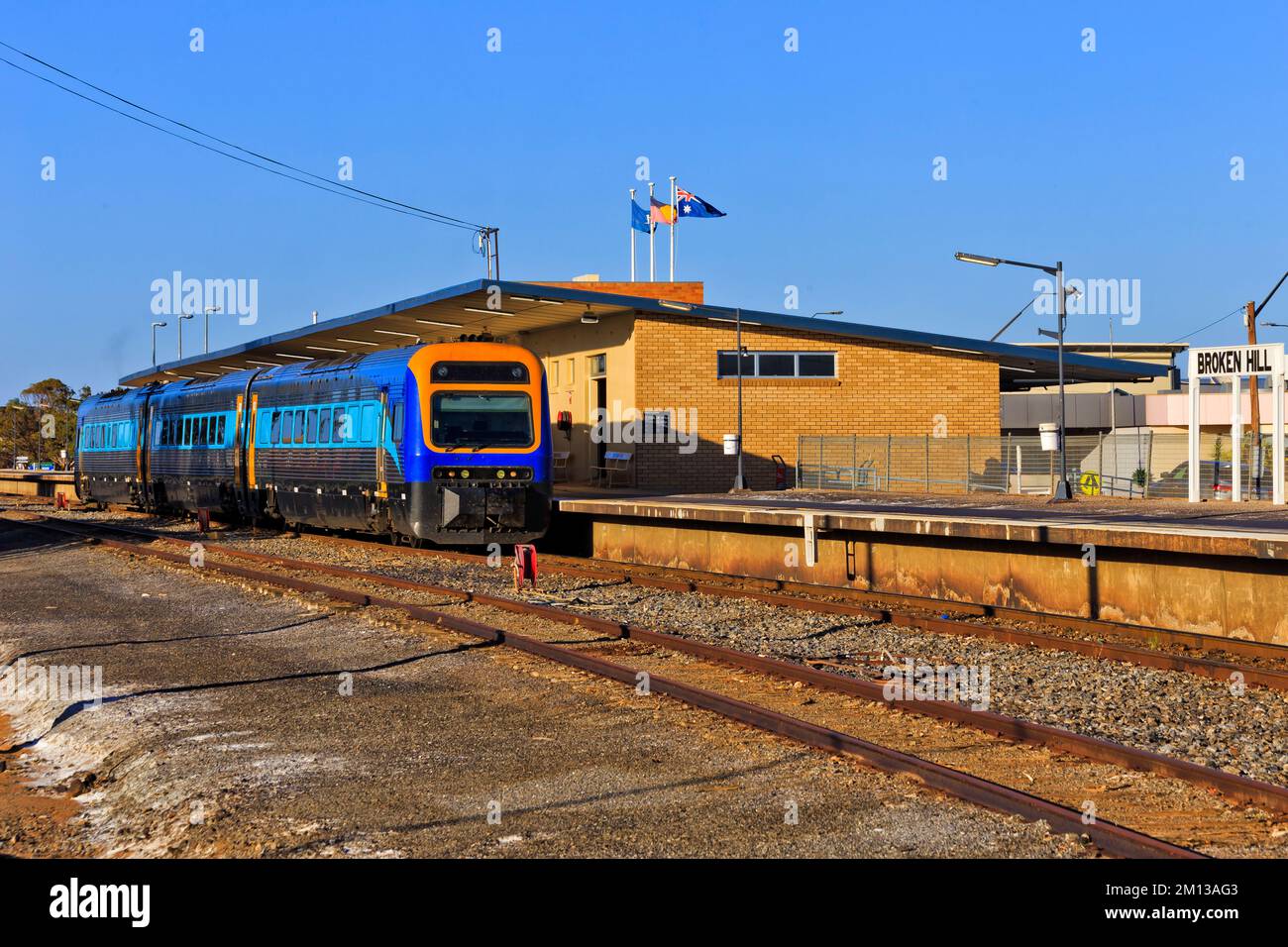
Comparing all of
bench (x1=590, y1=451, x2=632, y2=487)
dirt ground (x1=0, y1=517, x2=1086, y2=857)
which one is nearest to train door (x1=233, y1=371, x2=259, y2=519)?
bench (x1=590, y1=451, x2=632, y2=487)

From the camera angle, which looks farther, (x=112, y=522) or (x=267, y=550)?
(x=112, y=522)

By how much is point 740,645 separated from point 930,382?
30460mm

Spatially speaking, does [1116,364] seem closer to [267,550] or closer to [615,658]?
[267,550]

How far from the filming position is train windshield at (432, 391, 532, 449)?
77.3ft

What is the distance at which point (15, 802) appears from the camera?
886 centimetres

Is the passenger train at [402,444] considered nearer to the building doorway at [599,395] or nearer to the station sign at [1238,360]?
the station sign at [1238,360]

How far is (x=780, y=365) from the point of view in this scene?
1662 inches

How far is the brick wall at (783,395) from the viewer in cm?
4072

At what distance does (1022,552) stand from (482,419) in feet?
32.4

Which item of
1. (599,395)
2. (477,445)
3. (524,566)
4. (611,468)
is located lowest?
(524,566)

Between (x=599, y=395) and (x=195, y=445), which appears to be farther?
(x=599, y=395)

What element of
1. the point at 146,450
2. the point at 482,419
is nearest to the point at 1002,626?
the point at 482,419

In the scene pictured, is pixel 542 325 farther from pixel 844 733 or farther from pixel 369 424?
pixel 844 733
